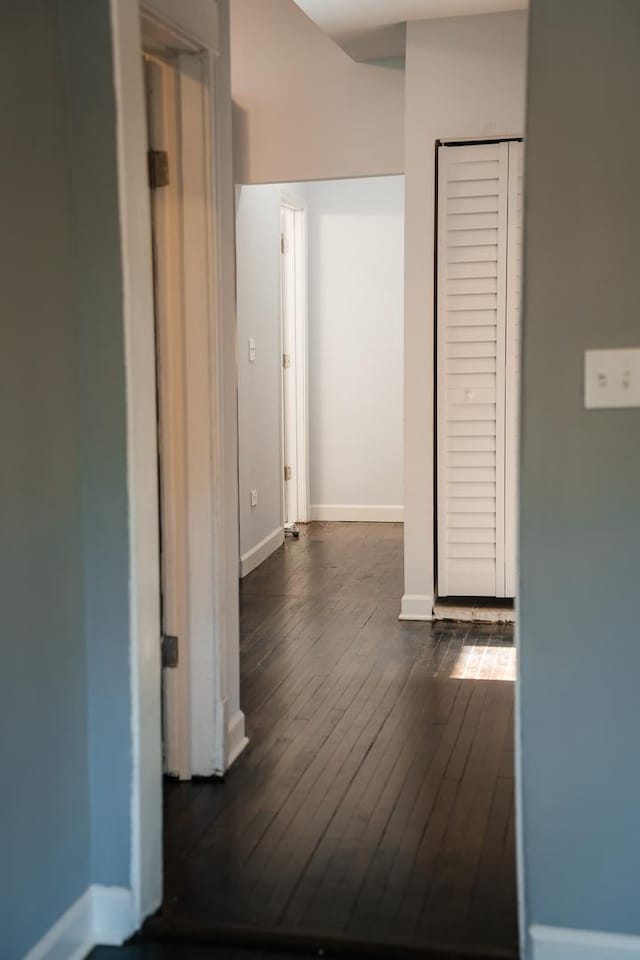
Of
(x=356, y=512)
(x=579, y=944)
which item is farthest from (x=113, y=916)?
(x=356, y=512)

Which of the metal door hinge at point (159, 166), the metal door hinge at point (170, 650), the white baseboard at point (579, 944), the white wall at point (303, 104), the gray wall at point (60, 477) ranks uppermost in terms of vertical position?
the white wall at point (303, 104)

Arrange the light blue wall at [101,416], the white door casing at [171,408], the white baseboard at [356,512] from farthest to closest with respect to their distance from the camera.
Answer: the white baseboard at [356,512] < the white door casing at [171,408] < the light blue wall at [101,416]

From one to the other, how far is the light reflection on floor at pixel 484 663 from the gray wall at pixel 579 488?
5.95 ft

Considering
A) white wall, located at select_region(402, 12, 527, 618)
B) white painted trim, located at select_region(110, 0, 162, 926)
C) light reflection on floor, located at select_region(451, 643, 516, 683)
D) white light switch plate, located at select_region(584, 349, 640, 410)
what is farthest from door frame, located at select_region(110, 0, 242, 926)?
white wall, located at select_region(402, 12, 527, 618)

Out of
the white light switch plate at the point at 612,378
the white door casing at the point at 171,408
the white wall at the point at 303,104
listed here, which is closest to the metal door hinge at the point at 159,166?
the white door casing at the point at 171,408

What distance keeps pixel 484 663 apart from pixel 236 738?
1291mm

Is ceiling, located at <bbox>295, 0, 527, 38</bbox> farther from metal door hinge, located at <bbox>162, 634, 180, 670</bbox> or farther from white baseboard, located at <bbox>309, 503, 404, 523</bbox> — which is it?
white baseboard, located at <bbox>309, 503, 404, 523</bbox>

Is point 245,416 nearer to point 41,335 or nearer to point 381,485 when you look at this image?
point 381,485

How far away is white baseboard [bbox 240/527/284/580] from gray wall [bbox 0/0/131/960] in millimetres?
3467

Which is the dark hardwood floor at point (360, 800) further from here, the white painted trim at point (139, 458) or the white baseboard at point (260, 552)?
the white baseboard at point (260, 552)

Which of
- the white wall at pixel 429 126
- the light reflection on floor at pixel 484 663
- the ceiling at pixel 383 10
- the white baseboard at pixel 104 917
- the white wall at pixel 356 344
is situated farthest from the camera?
the white wall at pixel 356 344

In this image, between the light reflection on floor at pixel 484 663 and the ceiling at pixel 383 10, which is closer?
the light reflection on floor at pixel 484 663

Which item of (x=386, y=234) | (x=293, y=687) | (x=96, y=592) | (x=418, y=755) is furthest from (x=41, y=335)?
(x=386, y=234)

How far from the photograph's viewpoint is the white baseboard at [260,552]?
5.79 meters
